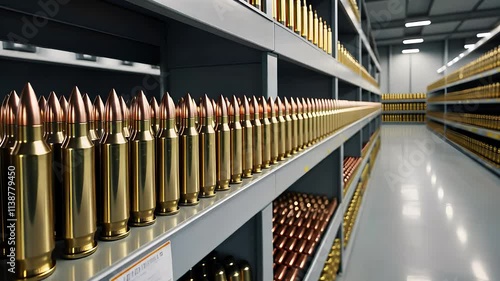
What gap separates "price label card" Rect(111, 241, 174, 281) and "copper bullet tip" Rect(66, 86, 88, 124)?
0.21 m

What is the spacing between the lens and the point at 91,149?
47cm

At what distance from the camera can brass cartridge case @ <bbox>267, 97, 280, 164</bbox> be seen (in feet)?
3.67

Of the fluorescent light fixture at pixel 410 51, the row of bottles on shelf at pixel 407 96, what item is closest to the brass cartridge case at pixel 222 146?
the row of bottles on shelf at pixel 407 96

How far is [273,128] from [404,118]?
15.6 m

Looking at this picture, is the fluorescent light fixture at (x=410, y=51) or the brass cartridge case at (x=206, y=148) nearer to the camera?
the brass cartridge case at (x=206, y=148)

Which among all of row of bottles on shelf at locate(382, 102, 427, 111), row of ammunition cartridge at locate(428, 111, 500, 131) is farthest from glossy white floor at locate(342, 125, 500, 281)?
row of bottles on shelf at locate(382, 102, 427, 111)

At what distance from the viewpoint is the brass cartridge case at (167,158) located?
2.02ft

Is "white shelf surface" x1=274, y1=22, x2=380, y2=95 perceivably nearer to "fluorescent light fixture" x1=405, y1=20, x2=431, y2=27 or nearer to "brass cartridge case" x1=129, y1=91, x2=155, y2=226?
"brass cartridge case" x1=129, y1=91, x2=155, y2=226

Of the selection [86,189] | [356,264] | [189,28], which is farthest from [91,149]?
[356,264]

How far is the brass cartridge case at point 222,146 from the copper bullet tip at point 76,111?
364 mm

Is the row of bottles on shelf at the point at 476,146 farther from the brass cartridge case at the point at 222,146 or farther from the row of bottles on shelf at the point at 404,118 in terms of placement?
the brass cartridge case at the point at 222,146

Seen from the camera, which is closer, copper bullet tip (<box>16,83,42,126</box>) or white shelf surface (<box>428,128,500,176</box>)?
copper bullet tip (<box>16,83,42,126</box>)
